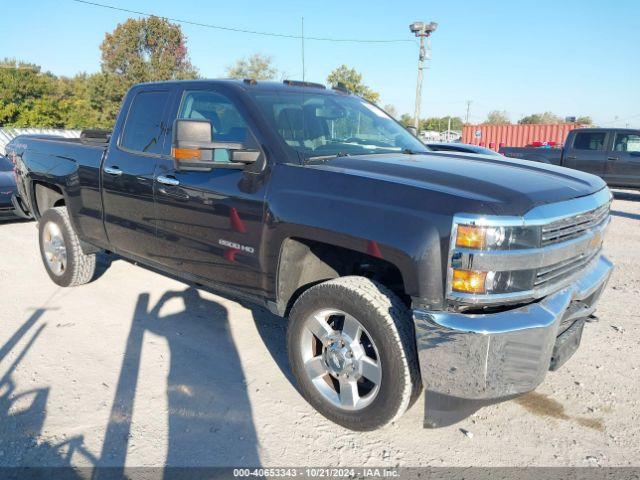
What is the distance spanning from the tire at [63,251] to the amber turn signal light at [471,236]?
4061 mm

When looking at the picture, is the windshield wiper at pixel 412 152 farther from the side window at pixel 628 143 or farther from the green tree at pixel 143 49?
the green tree at pixel 143 49

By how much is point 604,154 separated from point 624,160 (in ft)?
1.59

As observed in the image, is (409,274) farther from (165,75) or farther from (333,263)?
(165,75)

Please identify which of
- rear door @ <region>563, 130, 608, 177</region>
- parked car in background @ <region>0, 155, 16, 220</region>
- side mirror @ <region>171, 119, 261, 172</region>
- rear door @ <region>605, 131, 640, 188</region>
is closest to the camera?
side mirror @ <region>171, 119, 261, 172</region>

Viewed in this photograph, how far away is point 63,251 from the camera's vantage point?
5332mm

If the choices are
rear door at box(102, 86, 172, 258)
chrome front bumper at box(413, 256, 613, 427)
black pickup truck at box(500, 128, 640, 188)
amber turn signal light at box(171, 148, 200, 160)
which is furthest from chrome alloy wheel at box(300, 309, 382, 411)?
black pickup truck at box(500, 128, 640, 188)

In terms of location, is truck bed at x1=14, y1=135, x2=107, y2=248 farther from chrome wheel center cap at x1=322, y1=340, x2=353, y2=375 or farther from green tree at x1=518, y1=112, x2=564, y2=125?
green tree at x1=518, y1=112, x2=564, y2=125

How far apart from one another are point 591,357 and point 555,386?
60 cm


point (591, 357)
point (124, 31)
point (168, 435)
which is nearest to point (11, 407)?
point (168, 435)

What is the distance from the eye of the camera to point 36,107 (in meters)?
31.8

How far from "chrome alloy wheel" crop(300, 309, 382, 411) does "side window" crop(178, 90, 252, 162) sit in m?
1.17

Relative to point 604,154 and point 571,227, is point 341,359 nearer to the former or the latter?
point 571,227

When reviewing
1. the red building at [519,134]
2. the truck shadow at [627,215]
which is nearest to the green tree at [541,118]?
the red building at [519,134]

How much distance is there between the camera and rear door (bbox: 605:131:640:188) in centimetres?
1279
